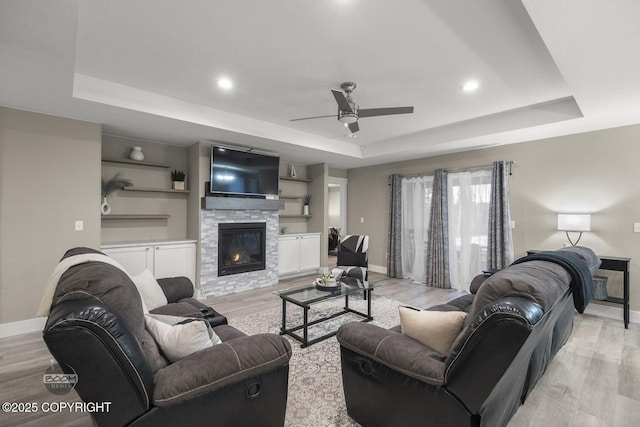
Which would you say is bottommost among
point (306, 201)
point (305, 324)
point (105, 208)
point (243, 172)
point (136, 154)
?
point (305, 324)

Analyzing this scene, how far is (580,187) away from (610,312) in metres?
1.65

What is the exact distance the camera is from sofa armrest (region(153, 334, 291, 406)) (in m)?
1.27

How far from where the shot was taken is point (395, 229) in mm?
6148

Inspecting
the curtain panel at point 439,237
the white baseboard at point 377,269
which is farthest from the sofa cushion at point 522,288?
the white baseboard at point 377,269

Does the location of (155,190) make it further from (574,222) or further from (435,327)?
(574,222)

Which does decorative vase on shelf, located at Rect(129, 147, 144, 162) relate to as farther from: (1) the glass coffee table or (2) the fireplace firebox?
(1) the glass coffee table

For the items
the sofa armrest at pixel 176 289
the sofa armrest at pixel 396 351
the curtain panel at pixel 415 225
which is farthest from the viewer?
the curtain panel at pixel 415 225

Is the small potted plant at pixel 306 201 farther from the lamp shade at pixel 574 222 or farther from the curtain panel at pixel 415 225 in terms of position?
the lamp shade at pixel 574 222

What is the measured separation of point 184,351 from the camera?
4.89 ft

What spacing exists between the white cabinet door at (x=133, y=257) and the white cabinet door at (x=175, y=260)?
10cm

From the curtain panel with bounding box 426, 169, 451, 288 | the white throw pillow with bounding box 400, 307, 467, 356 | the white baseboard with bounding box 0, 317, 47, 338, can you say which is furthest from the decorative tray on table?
the white baseboard with bounding box 0, 317, 47, 338

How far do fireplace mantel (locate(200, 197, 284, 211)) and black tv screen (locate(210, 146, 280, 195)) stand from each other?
125 millimetres

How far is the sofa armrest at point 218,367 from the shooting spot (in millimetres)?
1268

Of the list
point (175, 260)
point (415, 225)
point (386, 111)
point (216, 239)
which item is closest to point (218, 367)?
point (386, 111)
